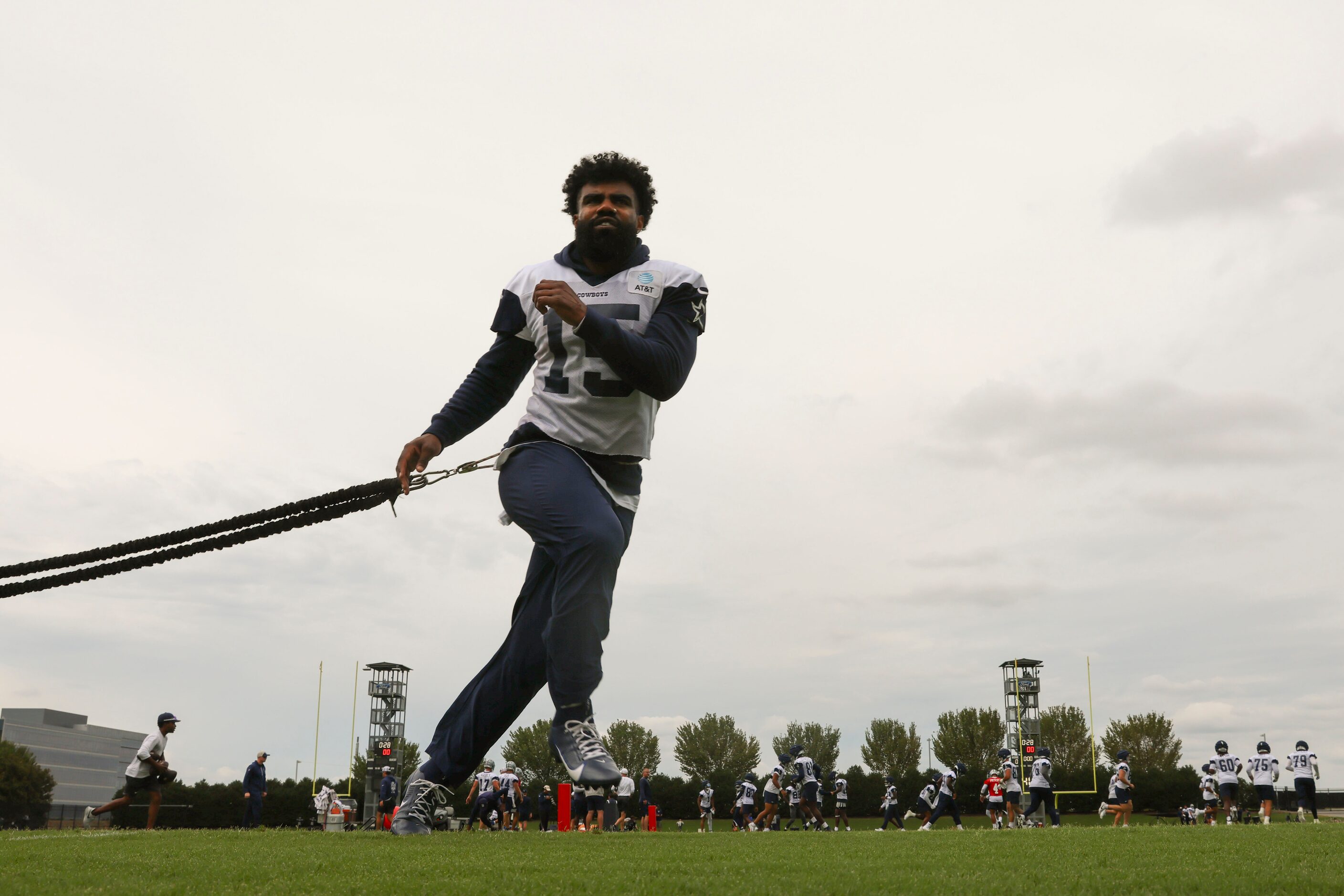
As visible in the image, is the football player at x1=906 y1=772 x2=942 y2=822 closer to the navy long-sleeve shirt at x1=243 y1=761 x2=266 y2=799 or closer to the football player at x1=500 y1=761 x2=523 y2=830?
the football player at x1=500 y1=761 x2=523 y2=830

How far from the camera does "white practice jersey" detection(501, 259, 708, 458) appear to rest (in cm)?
401

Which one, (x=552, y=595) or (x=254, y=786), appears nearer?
(x=552, y=595)

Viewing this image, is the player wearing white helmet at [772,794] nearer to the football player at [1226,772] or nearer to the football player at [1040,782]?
the football player at [1040,782]

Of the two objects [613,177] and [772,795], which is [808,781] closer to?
[772,795]

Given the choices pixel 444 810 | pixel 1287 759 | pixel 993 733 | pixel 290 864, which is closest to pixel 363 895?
pixel 290 864

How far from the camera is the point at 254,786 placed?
22.1 metres

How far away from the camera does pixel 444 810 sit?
5086 mm

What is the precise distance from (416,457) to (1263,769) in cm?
2337

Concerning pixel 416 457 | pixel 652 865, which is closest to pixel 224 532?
pixel 416 457

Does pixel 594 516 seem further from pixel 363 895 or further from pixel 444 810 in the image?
pixel 444 810

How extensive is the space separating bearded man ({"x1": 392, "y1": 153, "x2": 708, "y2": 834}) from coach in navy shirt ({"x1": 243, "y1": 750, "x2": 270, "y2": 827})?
19378 millimetres

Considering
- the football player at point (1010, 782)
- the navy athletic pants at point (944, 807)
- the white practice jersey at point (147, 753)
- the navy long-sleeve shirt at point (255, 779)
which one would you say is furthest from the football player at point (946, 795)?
the white practice jersey at point (147, 753)

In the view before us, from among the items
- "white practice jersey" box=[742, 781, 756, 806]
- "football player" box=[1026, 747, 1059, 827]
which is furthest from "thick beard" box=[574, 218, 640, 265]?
"white practice jersey" box=[742, 781, 756, 806]

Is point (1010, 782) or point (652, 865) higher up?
point (652, 865)
